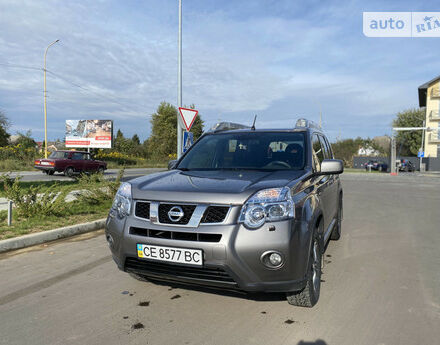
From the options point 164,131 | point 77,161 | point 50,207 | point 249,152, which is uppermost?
point 164,131

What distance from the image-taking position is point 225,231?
2.63 metres

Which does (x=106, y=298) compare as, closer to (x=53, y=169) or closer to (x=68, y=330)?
(x=68, y=330)

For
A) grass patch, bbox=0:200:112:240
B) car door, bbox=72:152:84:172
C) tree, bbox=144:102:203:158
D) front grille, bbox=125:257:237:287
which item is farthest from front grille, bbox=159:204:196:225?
tree, bbox=144:102:203:158

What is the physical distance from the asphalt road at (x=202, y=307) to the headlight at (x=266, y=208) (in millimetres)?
871

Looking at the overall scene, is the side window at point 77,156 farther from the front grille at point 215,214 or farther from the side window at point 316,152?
the front grille at point 215,214

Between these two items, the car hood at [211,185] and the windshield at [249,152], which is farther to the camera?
→ the windshield at [249,152]

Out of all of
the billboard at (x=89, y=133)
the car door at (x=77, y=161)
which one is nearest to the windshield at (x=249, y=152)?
the car door at (x=77, y=161)

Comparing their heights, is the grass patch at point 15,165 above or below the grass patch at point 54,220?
above

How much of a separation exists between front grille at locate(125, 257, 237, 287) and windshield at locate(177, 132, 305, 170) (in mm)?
1368

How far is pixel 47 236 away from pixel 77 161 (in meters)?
17.0

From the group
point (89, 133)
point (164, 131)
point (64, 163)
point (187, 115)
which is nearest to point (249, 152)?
point (187, 115)

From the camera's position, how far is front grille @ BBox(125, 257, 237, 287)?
2688mm

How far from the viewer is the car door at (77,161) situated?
69.8 ft

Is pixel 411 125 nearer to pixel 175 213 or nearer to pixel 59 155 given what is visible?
pixel 59 155
